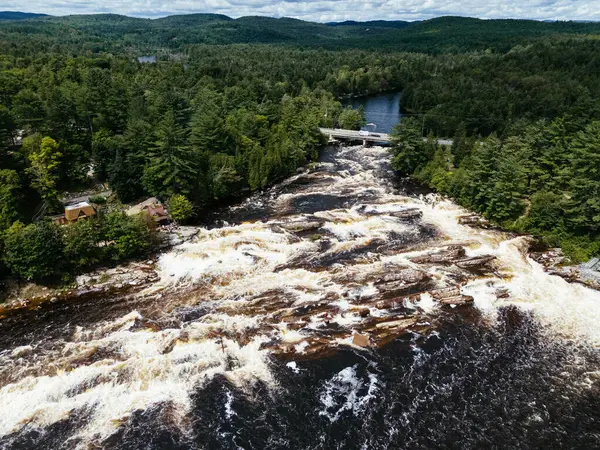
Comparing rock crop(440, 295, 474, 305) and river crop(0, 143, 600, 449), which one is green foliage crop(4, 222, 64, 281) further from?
rock crop(440, 295, 474, 305)

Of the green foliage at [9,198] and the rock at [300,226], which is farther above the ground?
the green foliage at [9,198]

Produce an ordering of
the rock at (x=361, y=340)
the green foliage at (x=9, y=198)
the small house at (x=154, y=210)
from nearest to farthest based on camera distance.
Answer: the rock at (x=361, y=340)
the green foliage at (x=9, y=198)
the small house at (x=154, y=210)

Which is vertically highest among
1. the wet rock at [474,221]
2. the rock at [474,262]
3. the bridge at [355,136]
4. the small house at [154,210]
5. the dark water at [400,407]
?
the small house at [154,210]

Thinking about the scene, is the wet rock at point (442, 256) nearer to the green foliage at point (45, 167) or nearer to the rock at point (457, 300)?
the rock at point (457, 300)

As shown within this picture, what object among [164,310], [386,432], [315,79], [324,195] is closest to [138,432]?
A: [164,310]

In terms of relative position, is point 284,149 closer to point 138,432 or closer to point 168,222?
point 168,222

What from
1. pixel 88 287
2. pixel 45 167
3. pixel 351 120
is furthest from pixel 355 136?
pixel 88 287

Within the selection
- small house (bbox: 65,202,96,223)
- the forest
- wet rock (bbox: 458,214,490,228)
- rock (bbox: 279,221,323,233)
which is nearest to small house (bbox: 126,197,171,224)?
the forest

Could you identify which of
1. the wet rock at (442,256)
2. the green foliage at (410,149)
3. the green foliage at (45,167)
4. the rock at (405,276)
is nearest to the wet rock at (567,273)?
the wet rock at (442,256)
